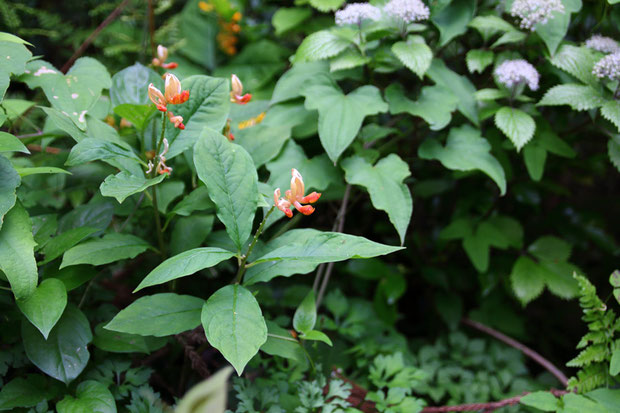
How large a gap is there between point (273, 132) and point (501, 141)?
2.26 ft

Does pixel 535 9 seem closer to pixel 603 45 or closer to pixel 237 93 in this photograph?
pixel 603 45

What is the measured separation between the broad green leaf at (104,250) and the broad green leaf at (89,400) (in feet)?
0.77

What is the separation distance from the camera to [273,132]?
1.17 metres

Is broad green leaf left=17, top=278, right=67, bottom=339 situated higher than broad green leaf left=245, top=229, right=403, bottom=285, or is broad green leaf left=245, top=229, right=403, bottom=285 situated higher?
broad green leaf left=245, top=229, right=403, bottom=285

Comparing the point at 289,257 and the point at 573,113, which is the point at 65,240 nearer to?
the point at 289,257

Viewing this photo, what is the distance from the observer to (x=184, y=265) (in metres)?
0.76

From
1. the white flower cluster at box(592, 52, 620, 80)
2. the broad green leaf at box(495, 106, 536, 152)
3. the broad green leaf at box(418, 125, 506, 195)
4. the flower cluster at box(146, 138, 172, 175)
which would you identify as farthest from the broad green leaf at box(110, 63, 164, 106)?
the white flower cluster at box(592, 52, 620, 80)

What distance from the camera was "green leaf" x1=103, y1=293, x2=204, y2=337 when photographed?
0.81 m

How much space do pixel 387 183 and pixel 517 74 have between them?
442mm

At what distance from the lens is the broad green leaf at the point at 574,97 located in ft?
3.65

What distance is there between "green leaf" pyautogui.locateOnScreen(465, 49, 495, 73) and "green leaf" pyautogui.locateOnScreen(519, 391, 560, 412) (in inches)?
31.6

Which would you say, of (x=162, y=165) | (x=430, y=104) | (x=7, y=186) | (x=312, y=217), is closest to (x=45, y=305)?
(x=7, y=186)

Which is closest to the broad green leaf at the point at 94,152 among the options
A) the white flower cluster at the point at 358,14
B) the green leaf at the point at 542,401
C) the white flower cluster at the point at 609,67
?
the white flower cluster at the point at 358,14

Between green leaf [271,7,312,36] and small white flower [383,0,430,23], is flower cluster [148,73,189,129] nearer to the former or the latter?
small white flower [383,0,430,23]
